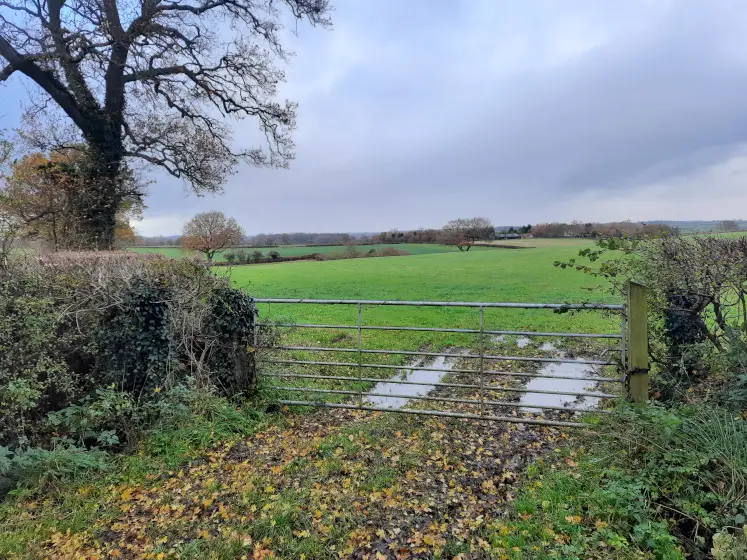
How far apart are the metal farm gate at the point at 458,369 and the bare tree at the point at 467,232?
149ft

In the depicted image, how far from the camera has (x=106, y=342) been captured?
4512mm

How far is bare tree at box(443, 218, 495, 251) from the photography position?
54225mm

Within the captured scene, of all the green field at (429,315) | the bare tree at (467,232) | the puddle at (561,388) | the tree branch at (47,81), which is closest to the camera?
the puddle at (561,388)

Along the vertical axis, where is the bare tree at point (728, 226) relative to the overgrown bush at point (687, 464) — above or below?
above

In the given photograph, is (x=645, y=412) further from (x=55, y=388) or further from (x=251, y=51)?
(x=251, y=51)

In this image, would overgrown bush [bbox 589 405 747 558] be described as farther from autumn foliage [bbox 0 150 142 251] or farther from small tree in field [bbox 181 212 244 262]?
small tree in field [bbox 181 212 244 262]

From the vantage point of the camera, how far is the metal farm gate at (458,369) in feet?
14.7

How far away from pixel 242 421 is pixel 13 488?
210 cm

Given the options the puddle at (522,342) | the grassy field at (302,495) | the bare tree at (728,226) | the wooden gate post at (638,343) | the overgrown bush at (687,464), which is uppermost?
the bare tree at (728,226)

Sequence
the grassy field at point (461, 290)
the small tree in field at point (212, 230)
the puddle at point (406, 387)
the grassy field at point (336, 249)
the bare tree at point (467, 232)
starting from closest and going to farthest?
1. the puddle at point (406, 387)
2. the grassy field at point (461, 290)
3. the small tree in field at point (212, 230)
4. the grassy field at point (336, 249)
5. the bare tree at point (467, 232)

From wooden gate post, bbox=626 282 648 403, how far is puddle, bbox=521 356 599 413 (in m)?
0.69

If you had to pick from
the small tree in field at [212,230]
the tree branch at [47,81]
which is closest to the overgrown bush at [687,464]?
the tree branch at [47,81]

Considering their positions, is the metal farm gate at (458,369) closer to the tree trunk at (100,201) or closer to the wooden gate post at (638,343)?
the wooden gate post at (638,343)

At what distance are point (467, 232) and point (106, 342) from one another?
52695 mm
